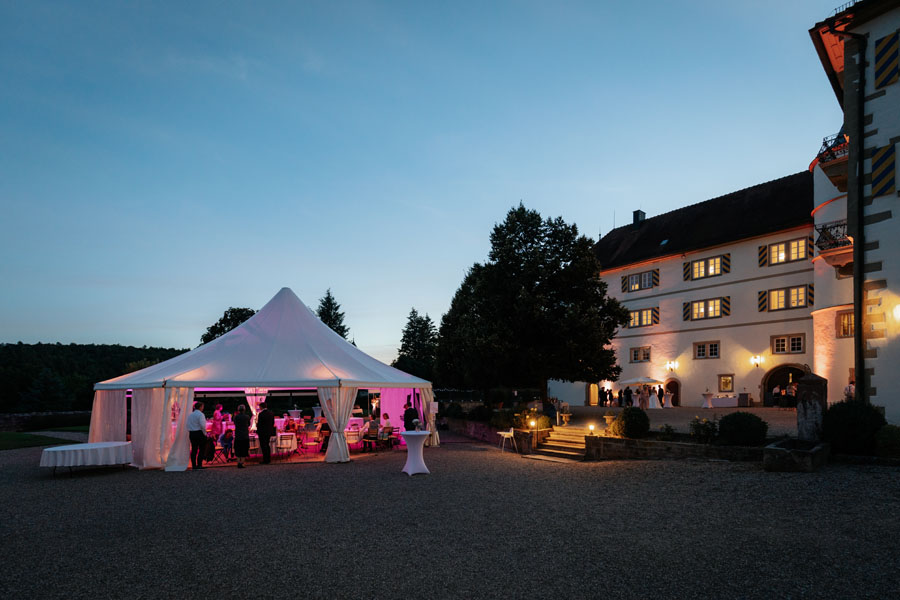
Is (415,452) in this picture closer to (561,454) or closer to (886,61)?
(561,454)

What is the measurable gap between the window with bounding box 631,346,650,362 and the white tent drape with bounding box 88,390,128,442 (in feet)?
89.5

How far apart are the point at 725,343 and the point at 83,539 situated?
95.6 feet

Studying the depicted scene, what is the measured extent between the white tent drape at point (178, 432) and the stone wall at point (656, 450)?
384 inches

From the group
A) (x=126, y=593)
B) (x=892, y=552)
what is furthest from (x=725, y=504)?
(x=126, y=593)

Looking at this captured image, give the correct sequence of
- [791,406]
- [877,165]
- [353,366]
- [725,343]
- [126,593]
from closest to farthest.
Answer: [126,593] → [877,165] → [353,366] → [791,406] → [725,343]

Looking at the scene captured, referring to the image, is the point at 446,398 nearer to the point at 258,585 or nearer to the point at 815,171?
the point at 815,171

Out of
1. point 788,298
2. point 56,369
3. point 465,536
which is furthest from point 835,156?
point 56,369

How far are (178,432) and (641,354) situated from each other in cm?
2707

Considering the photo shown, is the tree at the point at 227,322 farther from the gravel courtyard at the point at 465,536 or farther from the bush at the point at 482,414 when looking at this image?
the gravel courtyard at the point at 465,536

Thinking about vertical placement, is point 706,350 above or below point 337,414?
above

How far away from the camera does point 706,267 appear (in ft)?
102

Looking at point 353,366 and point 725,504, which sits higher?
point 353,366

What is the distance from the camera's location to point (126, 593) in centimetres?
496

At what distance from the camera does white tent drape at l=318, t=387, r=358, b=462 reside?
1448 cm
